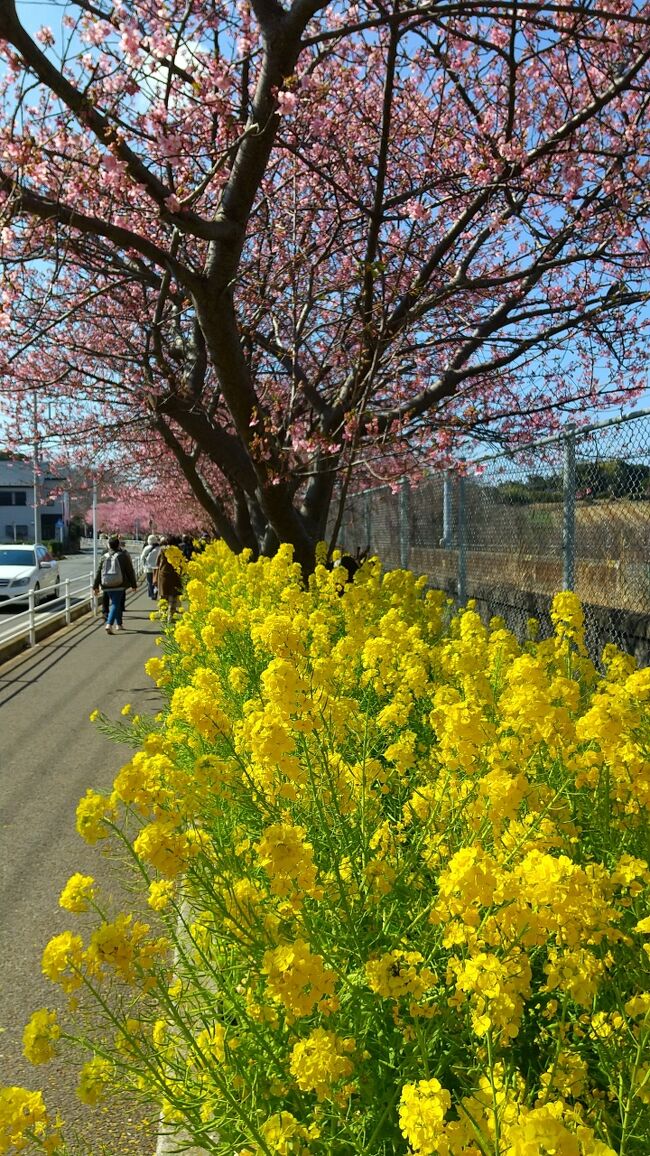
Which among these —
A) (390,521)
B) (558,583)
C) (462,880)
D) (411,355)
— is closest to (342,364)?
(411,355)

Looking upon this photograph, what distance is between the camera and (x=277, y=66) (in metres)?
5.06

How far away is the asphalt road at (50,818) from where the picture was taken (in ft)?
10.4

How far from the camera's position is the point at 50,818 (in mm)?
5992

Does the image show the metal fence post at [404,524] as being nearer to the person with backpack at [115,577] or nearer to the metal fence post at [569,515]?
the metal fence post at [569,515]

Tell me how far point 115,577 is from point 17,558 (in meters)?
8.95

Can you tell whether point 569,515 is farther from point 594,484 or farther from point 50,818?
point 50,818

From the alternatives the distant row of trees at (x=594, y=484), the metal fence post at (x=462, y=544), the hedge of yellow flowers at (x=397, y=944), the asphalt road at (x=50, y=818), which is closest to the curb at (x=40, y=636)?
the asphalt road at (x=50, y=818)

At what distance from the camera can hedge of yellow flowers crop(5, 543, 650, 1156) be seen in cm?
176

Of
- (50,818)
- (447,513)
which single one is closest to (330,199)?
(447,513)

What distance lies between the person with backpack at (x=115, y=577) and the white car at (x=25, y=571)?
205 inches

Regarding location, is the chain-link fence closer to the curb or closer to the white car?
the curb

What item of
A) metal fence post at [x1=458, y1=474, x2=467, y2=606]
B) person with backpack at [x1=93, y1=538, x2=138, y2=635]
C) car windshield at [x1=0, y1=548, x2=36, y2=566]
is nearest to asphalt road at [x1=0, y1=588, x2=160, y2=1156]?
person with backpack at [x1=93, y1=538, x2=138, y2=635]

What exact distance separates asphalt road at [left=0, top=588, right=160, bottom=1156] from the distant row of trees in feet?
→ 11.1

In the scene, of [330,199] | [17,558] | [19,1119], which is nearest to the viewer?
[19,1119]
